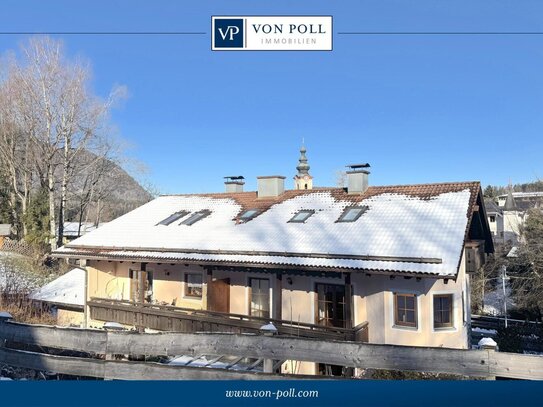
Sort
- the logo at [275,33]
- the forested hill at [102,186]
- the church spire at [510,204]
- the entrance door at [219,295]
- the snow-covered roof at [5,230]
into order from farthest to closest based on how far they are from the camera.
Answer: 1. the church spire at [510,204]
2. the forested hill at [102,186]
3. the snow-covered roof at [5,230]
4. the entrance door at [219,295]
5. the logo at [275,33]

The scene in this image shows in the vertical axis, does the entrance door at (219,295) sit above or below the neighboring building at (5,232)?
below

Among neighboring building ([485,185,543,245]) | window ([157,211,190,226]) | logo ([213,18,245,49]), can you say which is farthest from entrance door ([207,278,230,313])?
neighboring building ([485,185,543,245])

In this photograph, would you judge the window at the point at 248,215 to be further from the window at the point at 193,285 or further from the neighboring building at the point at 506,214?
the neighboring building at the point at 506,214

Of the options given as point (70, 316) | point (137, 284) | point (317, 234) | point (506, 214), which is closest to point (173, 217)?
point (137, 284)

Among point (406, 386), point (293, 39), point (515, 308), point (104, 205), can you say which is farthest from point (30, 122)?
point (515, 308)

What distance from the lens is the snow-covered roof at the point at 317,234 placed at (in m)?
9.18

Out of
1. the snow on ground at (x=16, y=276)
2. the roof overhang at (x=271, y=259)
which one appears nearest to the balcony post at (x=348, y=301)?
the roof overhang at (x=271, y=259)

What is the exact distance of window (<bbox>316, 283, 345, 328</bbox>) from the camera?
10.6 m

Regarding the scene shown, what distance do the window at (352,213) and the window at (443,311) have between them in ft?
9.94

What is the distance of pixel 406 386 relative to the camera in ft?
10.3

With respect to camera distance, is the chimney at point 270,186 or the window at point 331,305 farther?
the chimney at point 270,186

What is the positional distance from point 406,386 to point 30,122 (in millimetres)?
19663

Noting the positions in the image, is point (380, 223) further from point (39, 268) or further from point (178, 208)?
point (39, 268)

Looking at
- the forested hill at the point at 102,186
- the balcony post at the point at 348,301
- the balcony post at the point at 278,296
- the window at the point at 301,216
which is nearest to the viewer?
the balcony post at the point at 348,301
